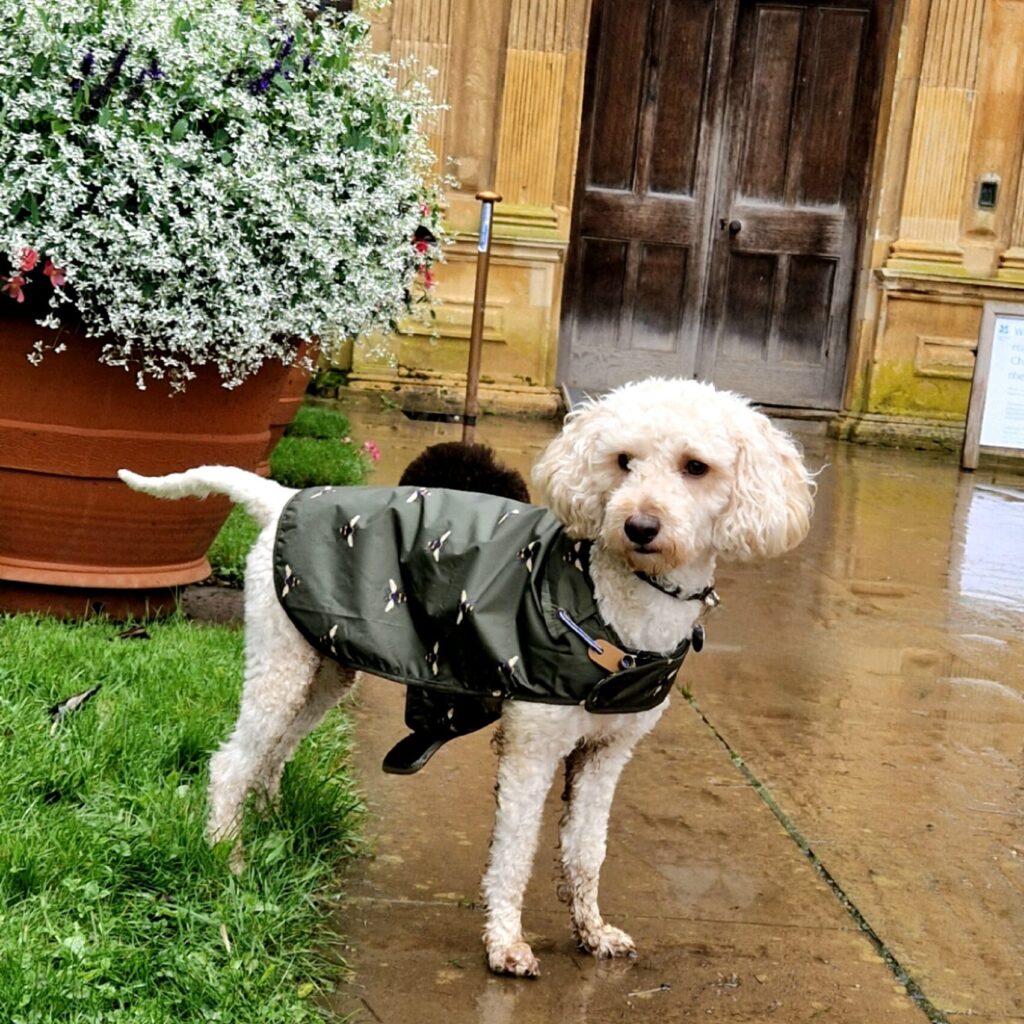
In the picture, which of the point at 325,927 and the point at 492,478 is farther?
the point at 492,478

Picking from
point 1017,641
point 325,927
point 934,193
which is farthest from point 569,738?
point 934,193

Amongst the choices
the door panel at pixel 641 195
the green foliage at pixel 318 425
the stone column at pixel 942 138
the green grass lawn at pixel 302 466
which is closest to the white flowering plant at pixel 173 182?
the green grass lawn at pixel 302 466

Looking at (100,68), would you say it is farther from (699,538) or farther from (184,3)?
(699,538)

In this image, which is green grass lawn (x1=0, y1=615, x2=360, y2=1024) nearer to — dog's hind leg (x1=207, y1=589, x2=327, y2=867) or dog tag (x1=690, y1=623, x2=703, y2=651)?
dog's hind leg (x1=207, y1=589, x2=327, y2=867)

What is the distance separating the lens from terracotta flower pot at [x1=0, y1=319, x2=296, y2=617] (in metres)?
4.14

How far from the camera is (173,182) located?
392 cm

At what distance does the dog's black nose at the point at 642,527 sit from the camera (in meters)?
2.57

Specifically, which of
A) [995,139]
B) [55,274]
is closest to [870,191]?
[995,139]

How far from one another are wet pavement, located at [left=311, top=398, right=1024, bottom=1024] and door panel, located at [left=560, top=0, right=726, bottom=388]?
19.6ft

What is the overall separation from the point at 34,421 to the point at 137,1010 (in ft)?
7.50

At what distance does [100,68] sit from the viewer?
13.0 ft

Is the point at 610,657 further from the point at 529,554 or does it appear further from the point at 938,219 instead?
Result: the point at 938,219

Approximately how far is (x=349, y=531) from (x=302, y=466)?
13.2 feet

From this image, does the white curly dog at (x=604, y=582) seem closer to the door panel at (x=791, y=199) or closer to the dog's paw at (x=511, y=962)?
the dog's paw at (x=511, y=962)
